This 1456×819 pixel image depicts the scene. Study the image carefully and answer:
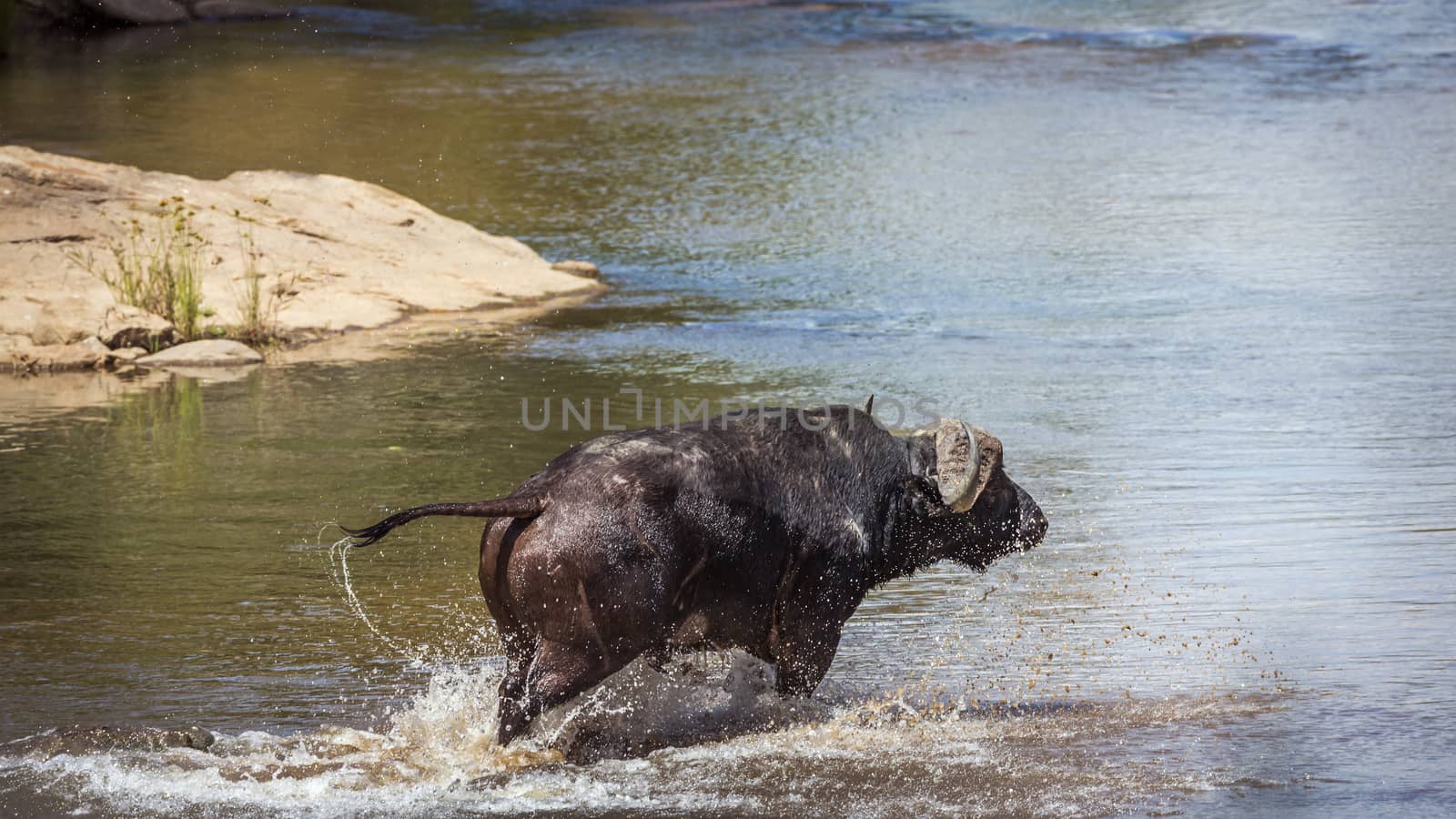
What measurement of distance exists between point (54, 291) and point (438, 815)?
8699 millimetres

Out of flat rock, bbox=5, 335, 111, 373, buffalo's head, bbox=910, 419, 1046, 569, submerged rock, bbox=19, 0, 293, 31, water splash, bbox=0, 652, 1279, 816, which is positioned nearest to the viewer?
water splash, bbox=0, 652, 1279, 816

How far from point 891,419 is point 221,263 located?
5.73m

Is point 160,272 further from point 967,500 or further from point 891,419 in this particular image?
point 967,500

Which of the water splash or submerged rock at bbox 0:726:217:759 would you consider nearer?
the water splash

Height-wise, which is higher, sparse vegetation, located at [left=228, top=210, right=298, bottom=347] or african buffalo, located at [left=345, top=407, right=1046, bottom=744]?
african buffalo, located at [left=345, top=407, right=1046, bottom=744]

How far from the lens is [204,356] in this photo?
1324 cm

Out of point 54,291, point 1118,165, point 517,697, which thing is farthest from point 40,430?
point 1118,165

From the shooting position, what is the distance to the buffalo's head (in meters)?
6.71

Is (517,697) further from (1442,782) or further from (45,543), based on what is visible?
(45,543)

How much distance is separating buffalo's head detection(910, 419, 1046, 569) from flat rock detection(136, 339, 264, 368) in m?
7.33

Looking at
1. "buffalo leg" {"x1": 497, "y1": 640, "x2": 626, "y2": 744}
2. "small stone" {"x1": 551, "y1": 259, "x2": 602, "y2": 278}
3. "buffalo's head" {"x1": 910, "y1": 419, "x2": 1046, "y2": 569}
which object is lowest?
"small stone" {"x1": 551, "y1": 259, "x2": 602, "y2": 278}

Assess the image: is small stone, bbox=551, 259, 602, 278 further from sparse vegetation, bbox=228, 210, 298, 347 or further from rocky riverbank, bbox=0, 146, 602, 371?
sparse vegetation, bbox=228, 210, 298, 347

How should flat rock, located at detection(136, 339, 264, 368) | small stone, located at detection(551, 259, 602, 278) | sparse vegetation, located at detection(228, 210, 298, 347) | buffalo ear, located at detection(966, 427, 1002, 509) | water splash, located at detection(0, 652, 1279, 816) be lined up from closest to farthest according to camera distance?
water splash, located at detection(0, 652, 1279, 816)
buffalo ear, located at detection(966, 427, 1002, 509)
flat rock, located at detection(136, 339, 264, 368)
sparse vegetation, located at detection(228, 210, 298, 347)
small stone, located at detection(551, 259, 602, 278)

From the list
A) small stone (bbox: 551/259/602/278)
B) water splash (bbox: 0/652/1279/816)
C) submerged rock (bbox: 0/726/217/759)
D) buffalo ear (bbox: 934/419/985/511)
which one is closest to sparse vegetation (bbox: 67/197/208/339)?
small stone (bbox: 551/259/602/278)
